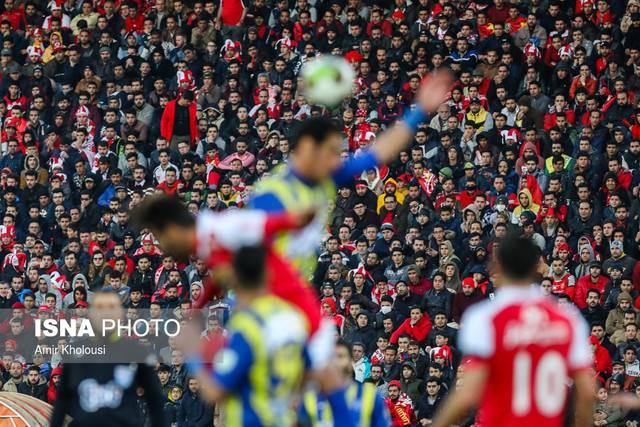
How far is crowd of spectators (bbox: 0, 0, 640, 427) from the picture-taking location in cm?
2030

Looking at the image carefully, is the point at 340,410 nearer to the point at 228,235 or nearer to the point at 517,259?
the point at 228,235

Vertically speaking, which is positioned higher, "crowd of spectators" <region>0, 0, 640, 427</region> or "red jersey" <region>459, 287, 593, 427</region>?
"crowd of spectators" <region>0, 0, 640, 427</region>

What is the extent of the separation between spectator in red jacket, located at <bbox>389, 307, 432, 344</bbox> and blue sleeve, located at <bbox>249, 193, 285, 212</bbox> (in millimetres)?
10788

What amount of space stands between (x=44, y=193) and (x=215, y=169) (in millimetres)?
2673

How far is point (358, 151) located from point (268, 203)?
556 inches

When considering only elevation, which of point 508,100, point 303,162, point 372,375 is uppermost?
point 508,100

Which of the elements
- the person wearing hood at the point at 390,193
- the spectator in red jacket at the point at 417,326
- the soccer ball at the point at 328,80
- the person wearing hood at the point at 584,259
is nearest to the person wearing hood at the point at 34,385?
the spectator in red jacket at the point at 417,326

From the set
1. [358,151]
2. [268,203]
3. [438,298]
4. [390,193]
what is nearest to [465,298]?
[438,298]

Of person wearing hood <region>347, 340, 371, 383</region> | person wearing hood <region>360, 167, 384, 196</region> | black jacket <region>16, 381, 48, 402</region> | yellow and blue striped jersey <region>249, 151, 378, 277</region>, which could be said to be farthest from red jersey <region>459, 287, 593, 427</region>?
person wearing hood <region>360, 167, 384, 196</region>

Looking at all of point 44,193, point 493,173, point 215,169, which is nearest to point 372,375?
point 493,173

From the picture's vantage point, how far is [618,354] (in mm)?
19109

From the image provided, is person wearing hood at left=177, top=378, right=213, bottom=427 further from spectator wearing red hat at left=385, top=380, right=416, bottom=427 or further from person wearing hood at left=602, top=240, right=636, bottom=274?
person wearing hood at left=602, top=240, right=636, bottom=274

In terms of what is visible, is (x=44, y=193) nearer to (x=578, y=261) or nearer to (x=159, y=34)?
(x=159, y=34)

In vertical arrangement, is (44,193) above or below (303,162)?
above
